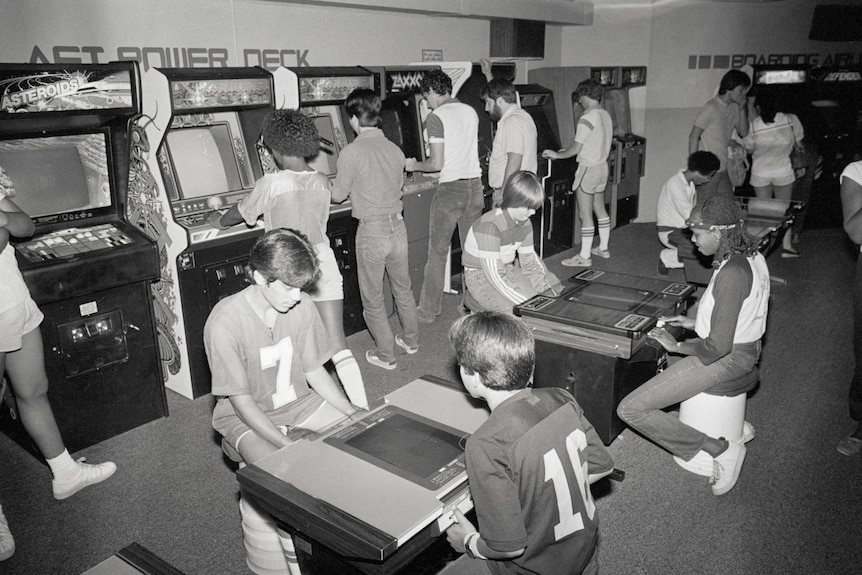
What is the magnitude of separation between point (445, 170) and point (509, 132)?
2.30 feet

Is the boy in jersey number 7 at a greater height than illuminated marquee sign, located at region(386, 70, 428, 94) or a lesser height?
lesser

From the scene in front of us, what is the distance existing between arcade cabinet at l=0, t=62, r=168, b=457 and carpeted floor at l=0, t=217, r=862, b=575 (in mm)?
239

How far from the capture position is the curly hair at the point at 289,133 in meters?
3.51

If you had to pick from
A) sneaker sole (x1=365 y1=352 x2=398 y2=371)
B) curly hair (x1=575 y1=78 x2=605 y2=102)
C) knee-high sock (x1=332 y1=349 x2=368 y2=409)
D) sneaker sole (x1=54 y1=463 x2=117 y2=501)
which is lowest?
sneaker sole (x1=54 y1=463 x2=117 y2=501)

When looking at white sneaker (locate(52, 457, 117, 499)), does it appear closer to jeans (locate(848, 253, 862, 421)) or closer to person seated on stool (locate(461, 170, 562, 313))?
person seated on stool (locate(461, 170, 562, 313))

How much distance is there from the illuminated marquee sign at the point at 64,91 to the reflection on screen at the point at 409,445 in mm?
2265

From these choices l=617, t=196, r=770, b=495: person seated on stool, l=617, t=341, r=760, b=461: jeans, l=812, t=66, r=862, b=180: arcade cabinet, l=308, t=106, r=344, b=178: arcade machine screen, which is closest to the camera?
l=617, t=196, r=770, b=495: person seated on stool

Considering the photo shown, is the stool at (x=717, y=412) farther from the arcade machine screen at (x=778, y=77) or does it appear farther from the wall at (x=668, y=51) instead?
the arcade machine screen at (x=778, y=77)

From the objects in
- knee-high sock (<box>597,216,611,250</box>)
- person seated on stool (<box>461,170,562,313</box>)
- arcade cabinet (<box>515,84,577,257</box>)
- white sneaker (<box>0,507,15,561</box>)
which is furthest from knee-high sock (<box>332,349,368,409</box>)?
knee-high sock (<box>597,216,611,250</box>)

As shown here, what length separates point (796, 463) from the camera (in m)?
3.49

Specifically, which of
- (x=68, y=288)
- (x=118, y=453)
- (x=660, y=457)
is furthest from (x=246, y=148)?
(x=660, y=457)

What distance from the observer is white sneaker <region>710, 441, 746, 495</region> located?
3.22 m

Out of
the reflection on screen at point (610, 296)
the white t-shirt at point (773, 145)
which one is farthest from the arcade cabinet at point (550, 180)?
the reflection on screen at point (610, 296)

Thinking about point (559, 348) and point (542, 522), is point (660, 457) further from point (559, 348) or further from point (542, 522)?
point (542, 522)
